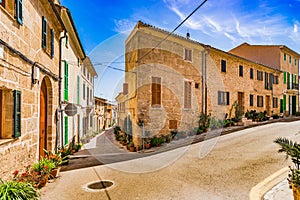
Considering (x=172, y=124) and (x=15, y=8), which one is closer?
(x=15, y=8)

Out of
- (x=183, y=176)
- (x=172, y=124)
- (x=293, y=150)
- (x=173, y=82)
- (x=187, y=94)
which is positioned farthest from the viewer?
(x=187, y=94)

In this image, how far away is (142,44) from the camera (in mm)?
13828

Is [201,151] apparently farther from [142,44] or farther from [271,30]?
[142,44]

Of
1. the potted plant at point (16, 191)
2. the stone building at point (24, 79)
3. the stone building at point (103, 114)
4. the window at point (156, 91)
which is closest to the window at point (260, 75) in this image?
the window at point (156, 91)

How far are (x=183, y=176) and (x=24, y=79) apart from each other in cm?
509

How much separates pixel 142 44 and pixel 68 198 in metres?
10.2

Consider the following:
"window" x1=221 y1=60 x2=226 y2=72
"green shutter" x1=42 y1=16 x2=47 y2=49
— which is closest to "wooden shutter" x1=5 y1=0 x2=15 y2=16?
"green shutter" x1=42 y1=16 x2=47 y2=49

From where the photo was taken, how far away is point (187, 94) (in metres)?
16.2

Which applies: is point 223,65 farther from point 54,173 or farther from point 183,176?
point 54,173

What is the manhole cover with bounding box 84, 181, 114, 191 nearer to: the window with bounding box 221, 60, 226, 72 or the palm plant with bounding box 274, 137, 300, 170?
the palm plant with bounding box 274, 137, 300, 170

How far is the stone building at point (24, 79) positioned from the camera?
4.66 metres

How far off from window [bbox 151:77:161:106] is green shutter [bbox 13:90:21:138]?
953cm

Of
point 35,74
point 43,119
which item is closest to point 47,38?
point 35,74

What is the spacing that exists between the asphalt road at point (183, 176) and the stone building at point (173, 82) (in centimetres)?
434
